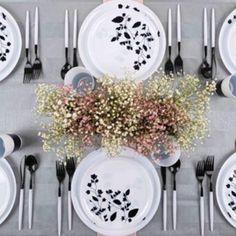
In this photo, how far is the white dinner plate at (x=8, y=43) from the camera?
3.48 feet

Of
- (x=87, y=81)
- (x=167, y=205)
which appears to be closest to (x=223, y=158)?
(x=167, y=205)

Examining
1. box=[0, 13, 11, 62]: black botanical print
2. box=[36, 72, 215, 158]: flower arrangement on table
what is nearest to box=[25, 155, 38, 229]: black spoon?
box=[36, 72, 215, 158]: flower arrangement on table

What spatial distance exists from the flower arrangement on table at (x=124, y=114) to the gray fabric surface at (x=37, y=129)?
0.23 metres

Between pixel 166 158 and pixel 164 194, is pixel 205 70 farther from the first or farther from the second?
pixel 164 194

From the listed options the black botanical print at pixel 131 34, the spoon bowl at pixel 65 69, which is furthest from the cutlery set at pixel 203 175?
the spoon bowl at pixel 65 69

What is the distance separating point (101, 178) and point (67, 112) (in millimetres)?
329

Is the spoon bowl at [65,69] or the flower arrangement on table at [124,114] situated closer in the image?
the flower arrangement on table at [124,114]

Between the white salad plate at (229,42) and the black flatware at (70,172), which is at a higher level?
the white salad plate at (229,42)

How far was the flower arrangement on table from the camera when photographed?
826 mm

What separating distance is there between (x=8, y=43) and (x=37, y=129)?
0.30 meters

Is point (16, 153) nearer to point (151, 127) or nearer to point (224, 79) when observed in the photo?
point (151, 127)

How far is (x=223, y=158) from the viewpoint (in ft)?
3.56

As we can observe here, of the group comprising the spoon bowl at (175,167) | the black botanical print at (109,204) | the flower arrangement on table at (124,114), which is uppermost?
the flower arrangement on table at (124,114)

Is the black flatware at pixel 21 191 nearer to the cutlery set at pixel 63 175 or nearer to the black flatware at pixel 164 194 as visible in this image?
the cutlery set at pixel 63 175
